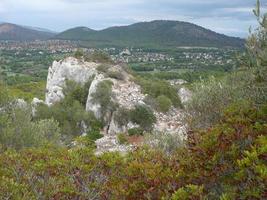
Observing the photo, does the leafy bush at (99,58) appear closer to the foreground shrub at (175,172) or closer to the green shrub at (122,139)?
the green shrub at (122,139)

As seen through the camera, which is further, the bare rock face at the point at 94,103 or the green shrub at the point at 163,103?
the green shrub at the point at 163,103

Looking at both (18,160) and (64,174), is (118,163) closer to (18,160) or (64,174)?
(64,174)

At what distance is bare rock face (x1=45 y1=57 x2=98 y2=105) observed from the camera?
64.1 m

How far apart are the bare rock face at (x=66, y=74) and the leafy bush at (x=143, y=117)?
12.7 metres

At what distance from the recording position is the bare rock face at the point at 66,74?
2522 inches

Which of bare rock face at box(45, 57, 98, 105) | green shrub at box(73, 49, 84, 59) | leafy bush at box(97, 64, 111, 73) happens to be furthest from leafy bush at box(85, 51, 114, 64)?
leafy bush at box(97, 64, 111, 73)

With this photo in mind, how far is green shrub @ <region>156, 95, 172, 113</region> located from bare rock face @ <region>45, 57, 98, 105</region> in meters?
11.3

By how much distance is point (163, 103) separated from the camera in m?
59.6

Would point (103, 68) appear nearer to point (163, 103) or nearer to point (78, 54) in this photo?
point (78, 54)

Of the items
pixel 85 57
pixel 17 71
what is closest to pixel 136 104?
pixel 85 57

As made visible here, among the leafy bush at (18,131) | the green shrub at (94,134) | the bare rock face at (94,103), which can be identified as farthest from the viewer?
the bare rock face at (94,103)

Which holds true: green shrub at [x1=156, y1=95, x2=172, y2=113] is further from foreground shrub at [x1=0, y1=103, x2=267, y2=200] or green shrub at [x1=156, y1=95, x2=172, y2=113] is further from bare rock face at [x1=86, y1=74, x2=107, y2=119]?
foreground shrub at [x1=0, y1=103, x2=267, y2=200]

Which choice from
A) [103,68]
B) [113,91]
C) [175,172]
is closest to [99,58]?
[103,68]

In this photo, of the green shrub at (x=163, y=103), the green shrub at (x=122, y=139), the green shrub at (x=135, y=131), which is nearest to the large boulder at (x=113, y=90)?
the green shrub at (x=163, y=103)
